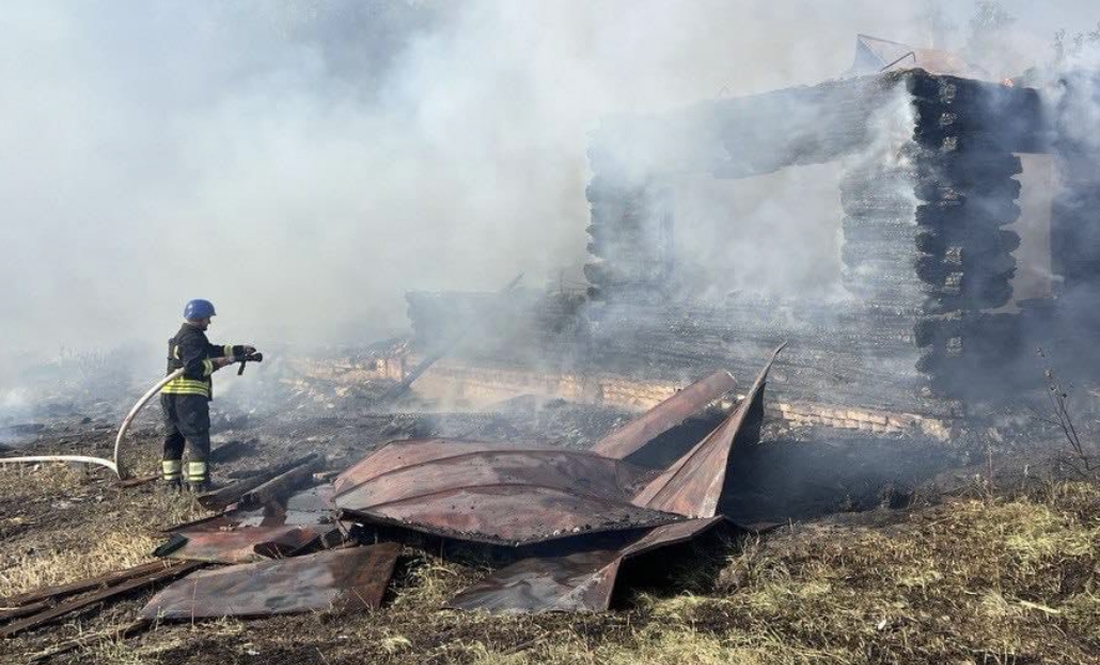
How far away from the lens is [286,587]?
5.03 metres

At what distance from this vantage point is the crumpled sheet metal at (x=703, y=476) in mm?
5523

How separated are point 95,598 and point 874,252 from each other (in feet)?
21.4

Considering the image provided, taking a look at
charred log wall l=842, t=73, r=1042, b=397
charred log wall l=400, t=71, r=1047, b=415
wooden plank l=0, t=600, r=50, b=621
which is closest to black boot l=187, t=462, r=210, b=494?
wooden plank l=0, t=600, r=50, b=621

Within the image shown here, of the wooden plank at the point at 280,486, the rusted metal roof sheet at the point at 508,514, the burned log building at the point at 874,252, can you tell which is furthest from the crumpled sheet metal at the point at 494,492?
the burned log building at the point at 874,252

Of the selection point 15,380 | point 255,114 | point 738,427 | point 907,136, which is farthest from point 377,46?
point 738,427

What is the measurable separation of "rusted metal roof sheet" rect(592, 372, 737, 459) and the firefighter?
335 centimetres

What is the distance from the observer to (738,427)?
5828 mm

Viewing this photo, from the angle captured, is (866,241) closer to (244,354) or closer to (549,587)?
(549,587)

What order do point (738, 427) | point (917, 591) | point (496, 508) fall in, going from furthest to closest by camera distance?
point (738, 427) < point (496, 508) < point (917, 591)

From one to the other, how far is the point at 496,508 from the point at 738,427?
1.58m

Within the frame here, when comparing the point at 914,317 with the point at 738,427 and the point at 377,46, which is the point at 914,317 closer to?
the point at 738,427

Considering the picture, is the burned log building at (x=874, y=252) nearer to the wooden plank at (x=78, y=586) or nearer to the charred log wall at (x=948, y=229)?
the charred log wall at (x=948, y=229)

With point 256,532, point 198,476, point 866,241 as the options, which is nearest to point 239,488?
point 198,476

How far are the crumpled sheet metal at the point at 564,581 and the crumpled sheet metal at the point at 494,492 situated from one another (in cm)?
15
